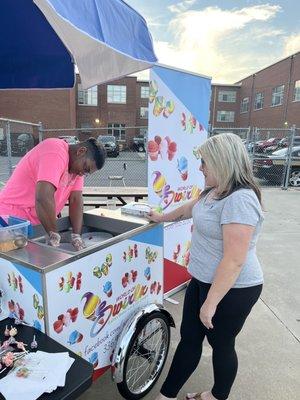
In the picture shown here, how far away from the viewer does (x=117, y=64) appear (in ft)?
6.24

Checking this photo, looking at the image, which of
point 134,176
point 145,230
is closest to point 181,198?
point 145,230

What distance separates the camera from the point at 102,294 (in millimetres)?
1893

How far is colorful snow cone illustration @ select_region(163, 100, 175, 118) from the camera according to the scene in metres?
3.03

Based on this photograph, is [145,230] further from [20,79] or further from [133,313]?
[20,79]

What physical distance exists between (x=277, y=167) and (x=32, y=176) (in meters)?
10.4

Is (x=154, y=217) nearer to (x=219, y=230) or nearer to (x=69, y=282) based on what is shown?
(x=219, y=230)

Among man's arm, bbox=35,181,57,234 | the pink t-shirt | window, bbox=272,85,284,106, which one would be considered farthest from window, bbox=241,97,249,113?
man's arm, bbox=35,181,57,234

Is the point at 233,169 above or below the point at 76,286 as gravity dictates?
above

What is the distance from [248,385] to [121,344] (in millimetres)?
1127

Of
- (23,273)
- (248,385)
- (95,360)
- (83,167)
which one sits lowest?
(248,385)

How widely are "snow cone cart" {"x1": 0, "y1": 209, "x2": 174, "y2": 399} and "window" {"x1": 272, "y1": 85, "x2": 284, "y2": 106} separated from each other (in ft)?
107

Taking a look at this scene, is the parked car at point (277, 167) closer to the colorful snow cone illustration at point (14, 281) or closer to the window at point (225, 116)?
the colorful snow cone illustration at point (14, 281)

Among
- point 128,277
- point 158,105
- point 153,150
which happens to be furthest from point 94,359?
point 158,105

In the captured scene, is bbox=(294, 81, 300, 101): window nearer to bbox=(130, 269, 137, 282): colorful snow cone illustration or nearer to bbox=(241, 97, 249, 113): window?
bbox=(241, 97, 249, 113): window
